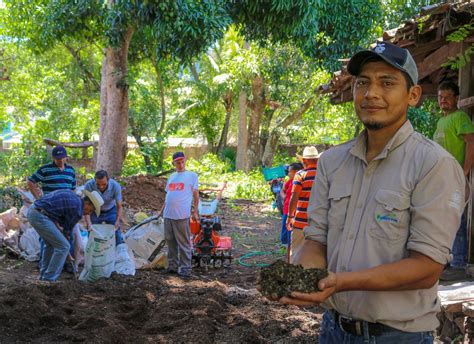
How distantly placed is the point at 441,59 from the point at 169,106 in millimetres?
28097

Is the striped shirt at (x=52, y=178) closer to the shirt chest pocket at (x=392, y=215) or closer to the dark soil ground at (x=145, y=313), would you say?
the dark soil ground at (x=145, y=313)

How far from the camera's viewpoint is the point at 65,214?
846cm

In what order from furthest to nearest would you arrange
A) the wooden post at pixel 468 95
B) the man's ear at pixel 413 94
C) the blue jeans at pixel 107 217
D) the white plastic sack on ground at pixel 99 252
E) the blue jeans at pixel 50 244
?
the blue jeans at pixel 107 217, the white plastic sack on ground at pixel 99 252, the blue jeans at pixel 50 244, the wooden post at pixel 468 95, the man's ear at pixel 413 94

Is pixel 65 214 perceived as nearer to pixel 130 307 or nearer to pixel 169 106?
pixel 130 307

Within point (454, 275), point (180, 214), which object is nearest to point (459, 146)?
point (454, 275)

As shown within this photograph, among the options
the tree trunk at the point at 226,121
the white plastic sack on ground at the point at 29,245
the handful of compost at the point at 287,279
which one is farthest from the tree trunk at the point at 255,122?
the handful of compost at the point at 287,279

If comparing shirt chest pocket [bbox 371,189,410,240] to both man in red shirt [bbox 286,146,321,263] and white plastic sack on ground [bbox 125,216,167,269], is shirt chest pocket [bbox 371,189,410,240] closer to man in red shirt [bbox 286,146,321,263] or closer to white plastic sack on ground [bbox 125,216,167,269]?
man in red shirt [bbox 286,146,321,263]

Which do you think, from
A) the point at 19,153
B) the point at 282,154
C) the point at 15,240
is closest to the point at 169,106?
the point at 282,154

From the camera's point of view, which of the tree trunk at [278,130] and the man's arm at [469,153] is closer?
the man's arm at [469,153]

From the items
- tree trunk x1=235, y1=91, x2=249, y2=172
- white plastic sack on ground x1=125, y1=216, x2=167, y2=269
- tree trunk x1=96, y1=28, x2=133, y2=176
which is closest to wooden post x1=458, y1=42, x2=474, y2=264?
white plastic sack on ground x1=125, y1=216, x2=167, y2=269

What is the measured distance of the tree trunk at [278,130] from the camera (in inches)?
1122

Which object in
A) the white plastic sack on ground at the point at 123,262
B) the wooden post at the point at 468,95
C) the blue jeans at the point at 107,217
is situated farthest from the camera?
the blue jeans at the point at 107,217

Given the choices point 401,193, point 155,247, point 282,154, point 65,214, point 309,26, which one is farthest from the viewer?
point 282,154

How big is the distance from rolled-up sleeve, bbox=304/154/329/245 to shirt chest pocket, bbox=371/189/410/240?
0.92 feet
